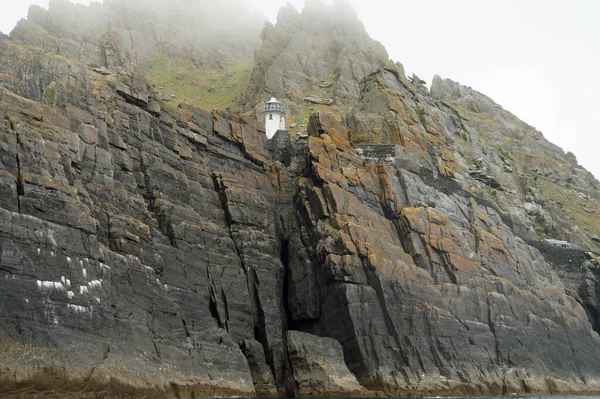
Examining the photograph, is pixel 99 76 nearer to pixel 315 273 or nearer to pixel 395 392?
pixel 315 273

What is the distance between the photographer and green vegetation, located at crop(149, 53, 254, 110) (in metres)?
130

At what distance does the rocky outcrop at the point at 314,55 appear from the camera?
125 meters

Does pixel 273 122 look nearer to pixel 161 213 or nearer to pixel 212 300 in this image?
pixel 161 213

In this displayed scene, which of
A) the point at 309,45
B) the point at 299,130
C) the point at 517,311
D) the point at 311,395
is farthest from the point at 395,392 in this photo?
the point at 309,45

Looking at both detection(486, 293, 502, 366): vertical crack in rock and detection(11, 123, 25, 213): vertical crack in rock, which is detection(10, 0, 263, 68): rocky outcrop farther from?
detection(486, 293, 502, 366): vertical crack in rock

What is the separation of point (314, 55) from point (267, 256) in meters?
68.4

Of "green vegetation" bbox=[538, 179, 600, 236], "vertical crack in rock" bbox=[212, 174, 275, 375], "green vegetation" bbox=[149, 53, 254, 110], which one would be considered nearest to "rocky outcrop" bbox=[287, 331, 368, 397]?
"vertical crack in rock" bbox=[212, 174, 275, 375]

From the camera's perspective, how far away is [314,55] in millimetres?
136250

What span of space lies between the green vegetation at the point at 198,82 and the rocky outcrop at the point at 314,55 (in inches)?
281

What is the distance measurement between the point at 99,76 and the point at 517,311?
65.4 m

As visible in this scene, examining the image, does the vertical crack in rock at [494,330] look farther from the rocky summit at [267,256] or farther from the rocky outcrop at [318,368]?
the rocky outcrop at [318,368]

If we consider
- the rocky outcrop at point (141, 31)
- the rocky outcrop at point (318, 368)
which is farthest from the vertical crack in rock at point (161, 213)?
the rocky outcrop at point (141, 31)

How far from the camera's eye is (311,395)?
67.2m

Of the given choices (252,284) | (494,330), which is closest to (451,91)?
(494,330)
